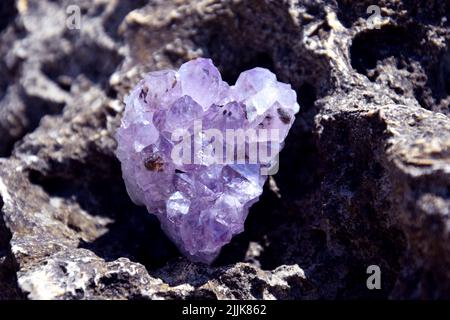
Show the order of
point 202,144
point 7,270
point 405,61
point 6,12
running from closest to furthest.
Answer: point 202,144
point 7,270
point 405,61
point 6,12

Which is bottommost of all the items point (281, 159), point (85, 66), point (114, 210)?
point (114, 210)

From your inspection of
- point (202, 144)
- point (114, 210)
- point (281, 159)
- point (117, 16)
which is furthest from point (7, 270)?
point (117, 16)

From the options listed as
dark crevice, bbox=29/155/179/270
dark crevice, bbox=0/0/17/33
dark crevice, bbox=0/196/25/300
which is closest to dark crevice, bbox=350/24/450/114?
dark crevice, bbox=29/155/179/270

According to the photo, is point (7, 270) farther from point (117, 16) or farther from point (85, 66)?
point (117, 16)

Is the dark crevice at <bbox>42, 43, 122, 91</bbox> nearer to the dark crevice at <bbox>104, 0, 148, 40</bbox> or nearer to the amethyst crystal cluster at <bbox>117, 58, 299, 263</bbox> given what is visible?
the dark crevice at <bbox>104, 0, 148, 40</bbox>

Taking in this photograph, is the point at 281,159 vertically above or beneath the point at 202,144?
beneath

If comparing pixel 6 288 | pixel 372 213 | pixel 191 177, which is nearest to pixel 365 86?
pixel 372 213
